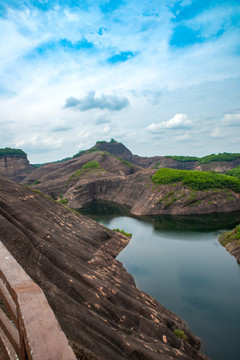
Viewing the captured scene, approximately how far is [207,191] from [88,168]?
2381 inches

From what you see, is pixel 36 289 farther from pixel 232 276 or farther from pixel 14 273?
pixel 232 276

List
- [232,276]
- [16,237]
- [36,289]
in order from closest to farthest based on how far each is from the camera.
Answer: [36,289] < [16,237] < [232,276]

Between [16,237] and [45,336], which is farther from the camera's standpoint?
[16,237]

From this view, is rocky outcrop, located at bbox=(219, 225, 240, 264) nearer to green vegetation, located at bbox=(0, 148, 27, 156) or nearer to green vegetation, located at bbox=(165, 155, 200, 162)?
green vegetation, located at bbox=(165, 155, 200, 162)

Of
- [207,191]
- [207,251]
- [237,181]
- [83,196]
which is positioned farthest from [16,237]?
[83,196]

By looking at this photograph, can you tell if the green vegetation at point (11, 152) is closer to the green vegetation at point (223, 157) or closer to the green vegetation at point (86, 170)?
the green vegetation at point (86, 170)

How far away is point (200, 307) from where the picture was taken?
24422 millimetres

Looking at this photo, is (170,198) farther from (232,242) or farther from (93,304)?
(93,304)

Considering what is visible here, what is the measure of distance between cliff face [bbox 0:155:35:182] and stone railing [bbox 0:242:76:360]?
15039 cm

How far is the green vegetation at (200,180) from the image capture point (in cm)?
7006

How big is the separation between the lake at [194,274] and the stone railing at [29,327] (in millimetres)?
20697

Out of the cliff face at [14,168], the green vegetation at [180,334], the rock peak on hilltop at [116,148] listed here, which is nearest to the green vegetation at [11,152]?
the cliff face at [14,168]

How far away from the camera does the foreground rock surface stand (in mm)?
14695

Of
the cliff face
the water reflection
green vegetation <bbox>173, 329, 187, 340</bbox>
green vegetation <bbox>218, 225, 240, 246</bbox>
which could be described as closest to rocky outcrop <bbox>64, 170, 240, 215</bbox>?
the water reflection
